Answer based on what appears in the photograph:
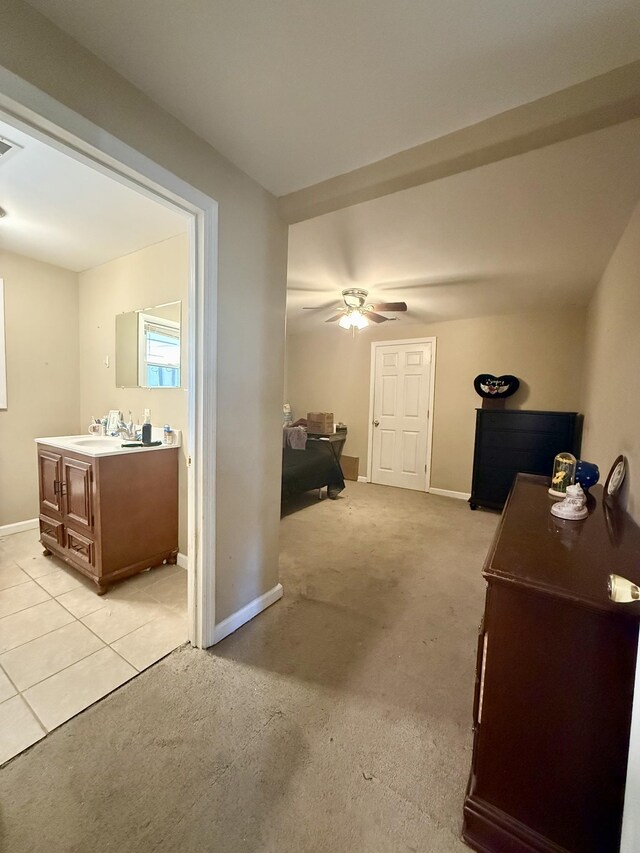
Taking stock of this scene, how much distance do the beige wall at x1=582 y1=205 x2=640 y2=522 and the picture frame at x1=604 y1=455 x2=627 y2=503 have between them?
1.6 inches

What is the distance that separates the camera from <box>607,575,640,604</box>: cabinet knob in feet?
2.34

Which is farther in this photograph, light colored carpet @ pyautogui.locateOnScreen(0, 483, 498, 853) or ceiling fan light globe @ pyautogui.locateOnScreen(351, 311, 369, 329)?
ceiling fan light globe @ pyautogui.locateOnScreen(351, 311, 369, 329)

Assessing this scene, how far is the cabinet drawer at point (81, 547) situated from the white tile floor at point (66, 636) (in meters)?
0.19

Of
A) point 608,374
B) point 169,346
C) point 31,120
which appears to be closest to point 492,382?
point 608,374

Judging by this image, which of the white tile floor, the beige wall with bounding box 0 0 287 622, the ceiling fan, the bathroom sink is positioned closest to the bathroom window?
the bathroom sink

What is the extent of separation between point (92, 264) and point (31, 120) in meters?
2.39

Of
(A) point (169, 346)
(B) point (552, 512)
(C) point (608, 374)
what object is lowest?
(B) point (552, 512)

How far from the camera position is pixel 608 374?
7.35 feet

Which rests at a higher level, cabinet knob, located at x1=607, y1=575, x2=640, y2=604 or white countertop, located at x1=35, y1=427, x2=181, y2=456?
white countertop, located at x1=35, y1=427, x2=181, y2=456

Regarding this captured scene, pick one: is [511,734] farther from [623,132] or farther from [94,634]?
[623,132]

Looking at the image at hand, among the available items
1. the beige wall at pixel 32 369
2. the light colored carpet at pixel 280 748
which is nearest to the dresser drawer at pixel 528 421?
the light colored carpet at pixel 280 748

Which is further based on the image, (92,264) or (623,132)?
(92,264)

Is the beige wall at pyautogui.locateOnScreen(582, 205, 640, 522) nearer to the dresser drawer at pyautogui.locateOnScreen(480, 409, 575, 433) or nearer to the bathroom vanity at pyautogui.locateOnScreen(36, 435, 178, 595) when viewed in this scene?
the dresser drawer at pyautogui.locateOnScreen(480, 409, 575, 433)

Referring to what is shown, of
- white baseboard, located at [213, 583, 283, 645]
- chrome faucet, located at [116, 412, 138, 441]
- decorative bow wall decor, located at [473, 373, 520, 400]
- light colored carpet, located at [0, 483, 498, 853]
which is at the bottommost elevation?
light colored carpet, located at [0, 483, 498, 853]
